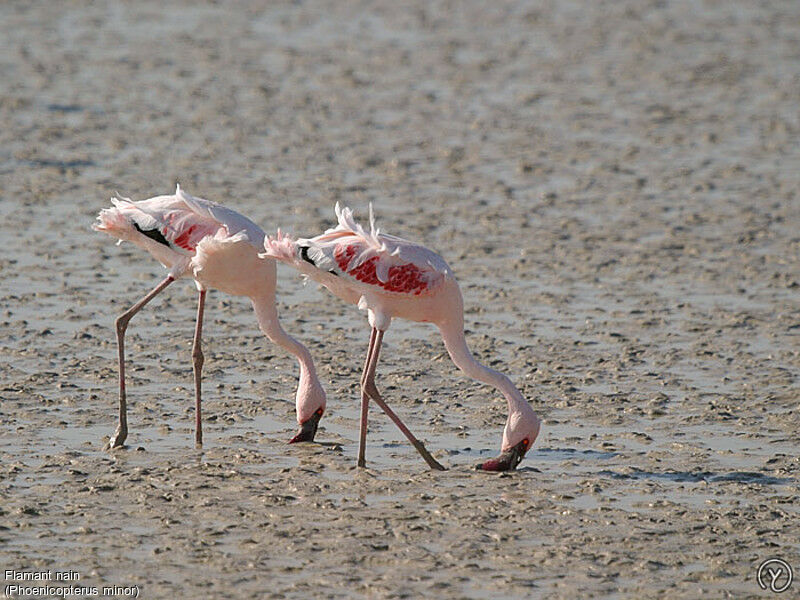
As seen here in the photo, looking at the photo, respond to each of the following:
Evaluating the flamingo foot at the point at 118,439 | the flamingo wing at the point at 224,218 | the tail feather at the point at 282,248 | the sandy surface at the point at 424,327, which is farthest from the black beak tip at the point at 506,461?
the flamingo foot at the point at 118,439

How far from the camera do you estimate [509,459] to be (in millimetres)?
7426

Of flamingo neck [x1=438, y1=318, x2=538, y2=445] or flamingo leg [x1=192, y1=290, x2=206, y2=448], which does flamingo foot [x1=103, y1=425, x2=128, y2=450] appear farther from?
flamingo neck [x1=438, y1=318, x2=538, y2=445]

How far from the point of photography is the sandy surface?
6434 mm

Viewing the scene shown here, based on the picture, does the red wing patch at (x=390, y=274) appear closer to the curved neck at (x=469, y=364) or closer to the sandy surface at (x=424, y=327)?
the curved neck at (x=469, y=364)

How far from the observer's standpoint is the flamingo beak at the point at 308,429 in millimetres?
7848

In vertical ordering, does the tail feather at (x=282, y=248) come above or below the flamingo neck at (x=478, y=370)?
above

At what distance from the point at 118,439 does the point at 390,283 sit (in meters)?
1.59

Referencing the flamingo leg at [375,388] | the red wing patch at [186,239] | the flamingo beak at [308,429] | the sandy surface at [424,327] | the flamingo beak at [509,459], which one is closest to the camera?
the sandy surface at [424,327]

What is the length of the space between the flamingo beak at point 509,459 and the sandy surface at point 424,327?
0.55 feet

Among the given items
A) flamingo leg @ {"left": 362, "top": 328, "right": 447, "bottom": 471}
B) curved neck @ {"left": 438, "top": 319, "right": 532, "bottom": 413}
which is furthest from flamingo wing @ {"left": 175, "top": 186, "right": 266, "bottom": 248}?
curved neck @ {"left": 438, "top": 319, "right": 532, "bottom": 413}

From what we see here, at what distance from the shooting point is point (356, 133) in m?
14.9

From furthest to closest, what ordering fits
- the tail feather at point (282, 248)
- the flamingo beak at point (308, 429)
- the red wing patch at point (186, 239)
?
the flamingo beak at point (308, 429), the red wing patch at point (186, 239), the tail feather at point (282, 248)

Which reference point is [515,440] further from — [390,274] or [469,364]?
[390,274]

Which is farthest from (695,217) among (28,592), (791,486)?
(28,592)
